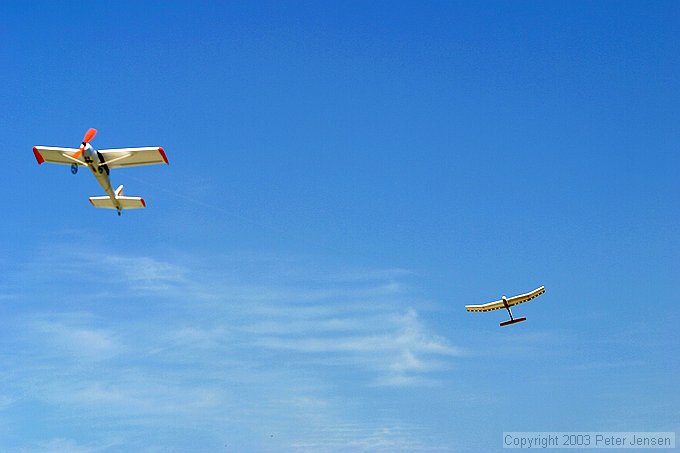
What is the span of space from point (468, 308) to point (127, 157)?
5604cm

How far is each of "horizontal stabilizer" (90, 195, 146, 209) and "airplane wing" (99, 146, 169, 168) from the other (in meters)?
5.65

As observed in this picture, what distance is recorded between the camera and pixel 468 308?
430 ft

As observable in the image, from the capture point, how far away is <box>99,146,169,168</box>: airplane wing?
112 m

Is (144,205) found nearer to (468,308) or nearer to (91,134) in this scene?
(91,134)

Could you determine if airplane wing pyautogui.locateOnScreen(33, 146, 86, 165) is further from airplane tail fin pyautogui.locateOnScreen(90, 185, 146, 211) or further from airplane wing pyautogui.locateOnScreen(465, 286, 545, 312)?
airplane wing pyautogui.locateOnScreen(465, 286, 545, 312)

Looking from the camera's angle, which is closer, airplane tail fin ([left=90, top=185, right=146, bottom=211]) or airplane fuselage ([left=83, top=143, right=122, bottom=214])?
airplane fuselage ([left=83, top=143, right=122, bottom=214])

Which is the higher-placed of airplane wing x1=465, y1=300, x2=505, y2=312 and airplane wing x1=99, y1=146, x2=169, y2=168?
airplane wing x1=99, y1=146, x2=169, y2=168

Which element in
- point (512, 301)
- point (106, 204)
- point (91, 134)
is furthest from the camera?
point (512, 301)

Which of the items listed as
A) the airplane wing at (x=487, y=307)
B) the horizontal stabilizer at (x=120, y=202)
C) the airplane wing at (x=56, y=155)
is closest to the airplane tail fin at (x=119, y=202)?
the horizontal stabilizer at (x=120, y=202)

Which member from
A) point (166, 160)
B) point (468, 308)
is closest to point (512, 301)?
point (468, 308)

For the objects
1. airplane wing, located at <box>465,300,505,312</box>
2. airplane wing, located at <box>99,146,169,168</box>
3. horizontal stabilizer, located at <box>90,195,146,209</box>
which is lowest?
airplane wing, located at <box>465,300,505,312</box>

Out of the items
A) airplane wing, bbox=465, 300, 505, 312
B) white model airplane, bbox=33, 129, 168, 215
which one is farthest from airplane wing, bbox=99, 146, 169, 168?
airplane wing, bbox=465, 300, 505, 312

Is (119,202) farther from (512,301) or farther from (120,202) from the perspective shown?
(512,301)

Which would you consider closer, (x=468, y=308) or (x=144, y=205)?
(x=144, y=205)
